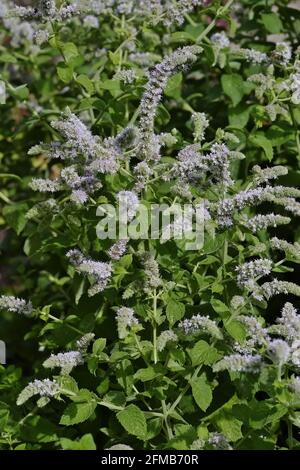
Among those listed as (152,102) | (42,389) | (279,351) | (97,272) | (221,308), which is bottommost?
(42,389)

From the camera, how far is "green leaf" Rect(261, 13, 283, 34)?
3.46m

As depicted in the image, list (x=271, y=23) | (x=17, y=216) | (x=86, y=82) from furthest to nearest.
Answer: (x=271, y=23)
(x=17, y=216)
(x=86, y=82)

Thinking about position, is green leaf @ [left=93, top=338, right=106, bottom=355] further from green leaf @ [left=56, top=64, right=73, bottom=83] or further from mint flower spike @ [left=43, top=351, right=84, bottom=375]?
green leaf @ [left=56, top=64, right=73, bottom=83]

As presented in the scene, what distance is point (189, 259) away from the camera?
2.72m

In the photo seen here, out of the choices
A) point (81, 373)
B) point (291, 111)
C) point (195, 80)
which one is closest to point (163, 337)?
point (81, 373)

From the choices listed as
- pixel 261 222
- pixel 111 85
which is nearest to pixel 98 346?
pixel 261 222

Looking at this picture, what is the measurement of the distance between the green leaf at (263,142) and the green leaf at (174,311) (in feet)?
2.59

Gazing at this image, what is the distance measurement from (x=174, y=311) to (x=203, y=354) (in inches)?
6.1

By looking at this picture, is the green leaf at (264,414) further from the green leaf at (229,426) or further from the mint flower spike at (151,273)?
the mint flower spike at (151,273)

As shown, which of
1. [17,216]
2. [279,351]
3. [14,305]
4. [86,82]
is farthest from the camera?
[17,216]

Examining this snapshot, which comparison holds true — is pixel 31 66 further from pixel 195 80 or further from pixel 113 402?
pixel 113 402

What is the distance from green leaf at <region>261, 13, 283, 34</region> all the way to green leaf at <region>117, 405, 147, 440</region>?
1876 mm

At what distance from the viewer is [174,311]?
7.82 feet

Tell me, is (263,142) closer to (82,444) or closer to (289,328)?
(289,328)
